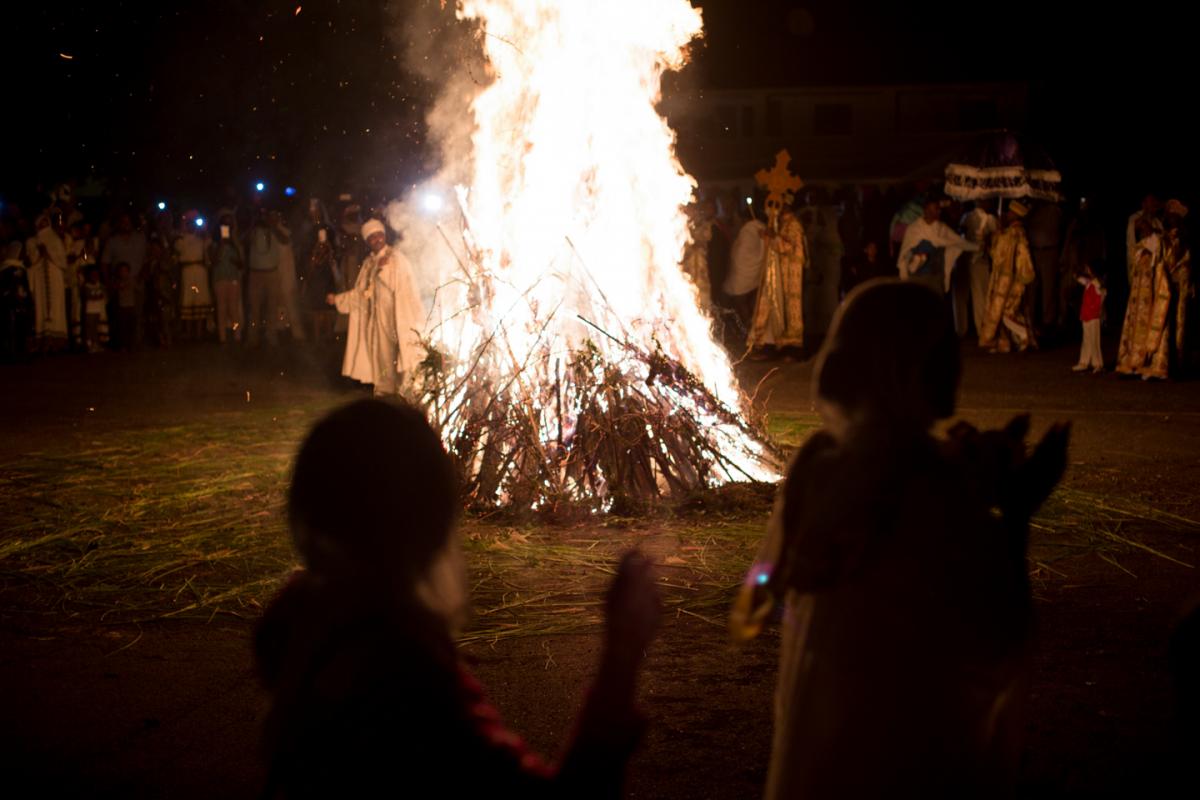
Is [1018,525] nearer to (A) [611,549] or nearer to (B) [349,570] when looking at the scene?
(B) [349,570]

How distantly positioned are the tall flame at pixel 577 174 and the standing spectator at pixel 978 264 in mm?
10551

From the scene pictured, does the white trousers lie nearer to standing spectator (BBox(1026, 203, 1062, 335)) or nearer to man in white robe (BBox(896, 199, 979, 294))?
man in white robe (BBox(896, 199, 979, 294))

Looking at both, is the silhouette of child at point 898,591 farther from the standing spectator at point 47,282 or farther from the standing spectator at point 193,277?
the standing spectator at point 193,277

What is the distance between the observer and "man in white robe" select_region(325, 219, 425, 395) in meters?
13.0

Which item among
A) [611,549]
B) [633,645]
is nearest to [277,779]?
[633,645]

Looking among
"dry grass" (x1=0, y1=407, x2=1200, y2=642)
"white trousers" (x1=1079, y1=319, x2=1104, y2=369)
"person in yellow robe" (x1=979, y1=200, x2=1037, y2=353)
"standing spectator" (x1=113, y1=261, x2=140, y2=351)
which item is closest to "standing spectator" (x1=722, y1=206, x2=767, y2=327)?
"person in yellow robe" (x1=979, y1=200, x2=1037, y2=353)

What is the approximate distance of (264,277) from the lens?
20.9m

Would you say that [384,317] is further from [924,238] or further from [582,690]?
[924,238]

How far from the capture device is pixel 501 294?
30.7 feet

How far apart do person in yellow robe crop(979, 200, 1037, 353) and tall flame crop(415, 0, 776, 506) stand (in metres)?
9.46

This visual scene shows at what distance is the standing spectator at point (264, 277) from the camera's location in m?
20.7

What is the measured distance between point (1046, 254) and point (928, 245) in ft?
10.1

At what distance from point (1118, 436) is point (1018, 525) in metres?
8.96

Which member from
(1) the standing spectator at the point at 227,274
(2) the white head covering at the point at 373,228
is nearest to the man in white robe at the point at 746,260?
(2) the white head covering at the point at 373,228
